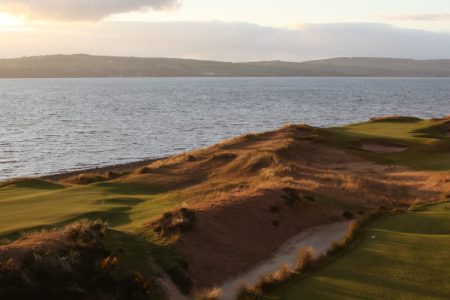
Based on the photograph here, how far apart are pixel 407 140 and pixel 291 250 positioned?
3263 centimetres

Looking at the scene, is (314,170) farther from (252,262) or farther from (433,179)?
(252,262)

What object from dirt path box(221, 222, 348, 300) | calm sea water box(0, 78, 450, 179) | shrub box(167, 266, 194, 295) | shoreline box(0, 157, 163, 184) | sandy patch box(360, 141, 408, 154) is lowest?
calm sea water box(0, 78, 450, 179)

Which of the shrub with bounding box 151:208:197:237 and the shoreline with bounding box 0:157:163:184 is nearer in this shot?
A: the shrub with bounding box 151:208:197:237

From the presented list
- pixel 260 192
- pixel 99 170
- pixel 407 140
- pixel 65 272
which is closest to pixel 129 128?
pixel 99 170

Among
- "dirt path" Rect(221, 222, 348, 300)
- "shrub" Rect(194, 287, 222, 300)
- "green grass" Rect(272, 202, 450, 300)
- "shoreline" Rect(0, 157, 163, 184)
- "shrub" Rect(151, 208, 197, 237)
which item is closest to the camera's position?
"green grass" Rect(272, 202, 450, 300)

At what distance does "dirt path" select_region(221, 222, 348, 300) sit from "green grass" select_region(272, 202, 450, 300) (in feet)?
4.60

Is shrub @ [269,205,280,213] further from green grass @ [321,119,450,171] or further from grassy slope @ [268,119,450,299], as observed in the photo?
green grass @ [321,119,450,171]

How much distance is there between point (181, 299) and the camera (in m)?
15.1

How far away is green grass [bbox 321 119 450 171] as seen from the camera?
4150cm

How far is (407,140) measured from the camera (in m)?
48.9

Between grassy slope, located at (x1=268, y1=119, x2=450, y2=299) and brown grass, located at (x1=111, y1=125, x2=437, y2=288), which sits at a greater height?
grassy slope, located at (x1=268, y1=119, x2=450, y2=299)

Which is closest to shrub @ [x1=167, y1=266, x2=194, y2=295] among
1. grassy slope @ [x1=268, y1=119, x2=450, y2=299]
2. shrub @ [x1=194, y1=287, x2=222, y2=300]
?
shrub @ [x1=194, y1=287, x2=222, y2=300]

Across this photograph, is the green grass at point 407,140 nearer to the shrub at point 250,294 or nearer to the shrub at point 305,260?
the shrub at point 305,260

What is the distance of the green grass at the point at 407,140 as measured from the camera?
4150cm
